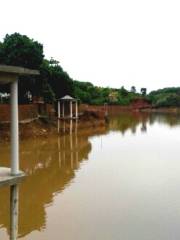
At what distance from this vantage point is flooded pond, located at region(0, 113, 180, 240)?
35.1 feet

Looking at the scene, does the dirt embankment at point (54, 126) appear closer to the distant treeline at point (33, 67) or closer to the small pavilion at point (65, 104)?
the small pavilion at point (65, 104)

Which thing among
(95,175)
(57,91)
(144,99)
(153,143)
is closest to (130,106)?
(144,99)

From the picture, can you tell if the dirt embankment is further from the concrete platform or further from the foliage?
the concrete platform

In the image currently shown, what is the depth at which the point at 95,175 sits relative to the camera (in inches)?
701

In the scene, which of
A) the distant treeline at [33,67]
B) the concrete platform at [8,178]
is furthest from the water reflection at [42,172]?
the distant treeline at [33,67]

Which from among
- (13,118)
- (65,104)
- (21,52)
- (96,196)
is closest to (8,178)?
(13,118)

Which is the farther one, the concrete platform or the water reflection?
the water reflection

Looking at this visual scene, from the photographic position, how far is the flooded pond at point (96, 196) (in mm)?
10688

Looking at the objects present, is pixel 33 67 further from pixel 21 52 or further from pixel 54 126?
pixel 54 126

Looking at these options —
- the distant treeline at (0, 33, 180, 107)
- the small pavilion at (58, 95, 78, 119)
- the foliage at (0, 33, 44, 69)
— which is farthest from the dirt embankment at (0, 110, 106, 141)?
the foliage at (0, 33, 44, 69)

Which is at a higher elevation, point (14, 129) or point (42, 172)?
point (14, 129)

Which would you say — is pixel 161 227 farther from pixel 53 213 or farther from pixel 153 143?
pixel 153 143

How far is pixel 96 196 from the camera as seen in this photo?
1406 centimetres

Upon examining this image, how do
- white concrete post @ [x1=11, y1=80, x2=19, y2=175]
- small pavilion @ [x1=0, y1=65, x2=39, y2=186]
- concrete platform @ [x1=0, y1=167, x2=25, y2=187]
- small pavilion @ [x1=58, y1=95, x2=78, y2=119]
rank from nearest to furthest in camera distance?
concrete platform @ [x1=0, y1=167, x2=25, y2=187]
small pavilion @ [x1=0, y1=65, x2=39, y2=186]
white concrete post @ [x1=11, y1=80, x2=19, y2=175]
small pavilion @ [x1=58, y1=95, x2=78, y2=119]
